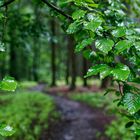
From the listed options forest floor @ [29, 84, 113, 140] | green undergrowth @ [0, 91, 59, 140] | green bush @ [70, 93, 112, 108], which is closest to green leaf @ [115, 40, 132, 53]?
green undergrowth @ [0, 91, 59, 140]

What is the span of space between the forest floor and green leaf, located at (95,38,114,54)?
8753 mm

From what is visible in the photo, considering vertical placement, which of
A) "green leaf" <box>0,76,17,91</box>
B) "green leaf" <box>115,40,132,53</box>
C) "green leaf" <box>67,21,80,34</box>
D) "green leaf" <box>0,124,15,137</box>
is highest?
"green leaf" <box>67,21,80,34</box>

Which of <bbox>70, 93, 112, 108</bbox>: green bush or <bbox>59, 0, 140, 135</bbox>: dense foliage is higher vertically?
<bbox>59, 0, 140, 135</bbox>: dense foliage

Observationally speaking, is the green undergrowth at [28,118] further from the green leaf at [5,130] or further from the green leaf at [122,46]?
the green leaf at [122,46]

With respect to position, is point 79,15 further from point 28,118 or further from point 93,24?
point 28,118

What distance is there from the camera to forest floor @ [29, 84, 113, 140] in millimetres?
11110

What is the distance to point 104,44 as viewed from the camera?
2.43m

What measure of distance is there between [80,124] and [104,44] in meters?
10.5

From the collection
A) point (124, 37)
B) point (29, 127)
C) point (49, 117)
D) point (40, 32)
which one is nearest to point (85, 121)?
point (49, 117)

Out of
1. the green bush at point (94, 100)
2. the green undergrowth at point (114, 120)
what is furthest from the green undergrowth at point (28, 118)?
the green bush at point (94, 100)

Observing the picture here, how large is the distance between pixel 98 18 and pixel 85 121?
10.9m

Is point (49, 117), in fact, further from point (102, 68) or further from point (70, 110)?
point (102, 68)

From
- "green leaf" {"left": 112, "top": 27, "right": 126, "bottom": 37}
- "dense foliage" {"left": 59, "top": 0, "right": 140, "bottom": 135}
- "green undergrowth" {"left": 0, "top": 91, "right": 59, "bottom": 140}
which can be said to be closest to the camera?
"dense foliage" {"left": 59, "top": 0, "right": 140, "bottom": 135}

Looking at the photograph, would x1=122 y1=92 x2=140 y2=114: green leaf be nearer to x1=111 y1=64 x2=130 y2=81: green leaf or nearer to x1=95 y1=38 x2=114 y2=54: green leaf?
x1=111 y1=64 x2=130 y2=81: green leaf
